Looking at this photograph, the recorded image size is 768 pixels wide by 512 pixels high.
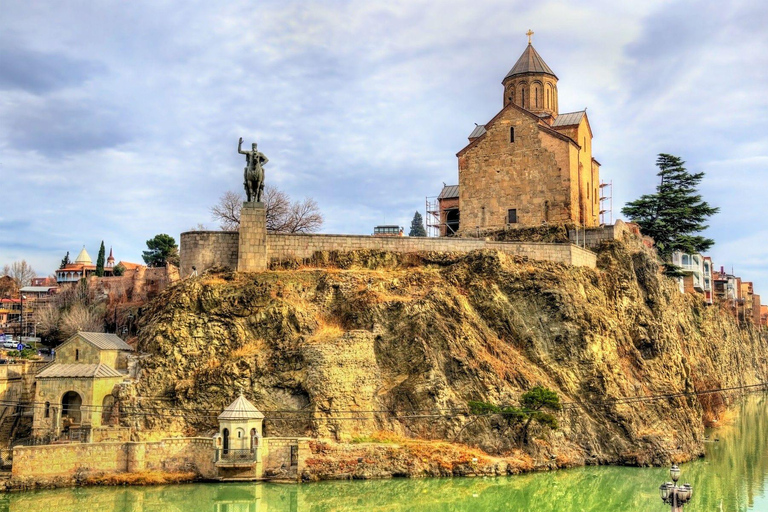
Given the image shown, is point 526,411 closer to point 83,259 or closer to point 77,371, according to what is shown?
point 77,371

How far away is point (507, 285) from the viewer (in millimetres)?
33750

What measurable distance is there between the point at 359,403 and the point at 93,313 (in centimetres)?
2248

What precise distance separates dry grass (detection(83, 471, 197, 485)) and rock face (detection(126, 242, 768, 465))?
206 cm

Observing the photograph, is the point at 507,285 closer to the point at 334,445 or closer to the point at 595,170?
the point at 334,445

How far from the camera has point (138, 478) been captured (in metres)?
26.2

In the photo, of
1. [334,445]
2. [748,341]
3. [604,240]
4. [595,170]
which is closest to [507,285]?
[604,240]

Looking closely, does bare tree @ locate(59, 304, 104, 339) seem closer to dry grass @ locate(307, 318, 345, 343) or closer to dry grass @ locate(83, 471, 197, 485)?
dry grass @ locate(307, 318, 345, 343)

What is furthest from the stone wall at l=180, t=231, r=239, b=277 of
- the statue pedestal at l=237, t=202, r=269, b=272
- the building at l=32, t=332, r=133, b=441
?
the building at l=32, t=332, r=133, b=441

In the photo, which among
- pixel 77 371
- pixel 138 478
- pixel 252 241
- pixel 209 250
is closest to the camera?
pixel 138 478

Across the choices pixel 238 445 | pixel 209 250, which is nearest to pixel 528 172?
pixel 209 250

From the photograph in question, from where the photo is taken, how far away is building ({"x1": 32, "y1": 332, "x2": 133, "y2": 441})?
28578 mm

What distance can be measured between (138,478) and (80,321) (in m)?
19.7

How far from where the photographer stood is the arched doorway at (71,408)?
95.6ft

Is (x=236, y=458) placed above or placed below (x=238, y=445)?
below
